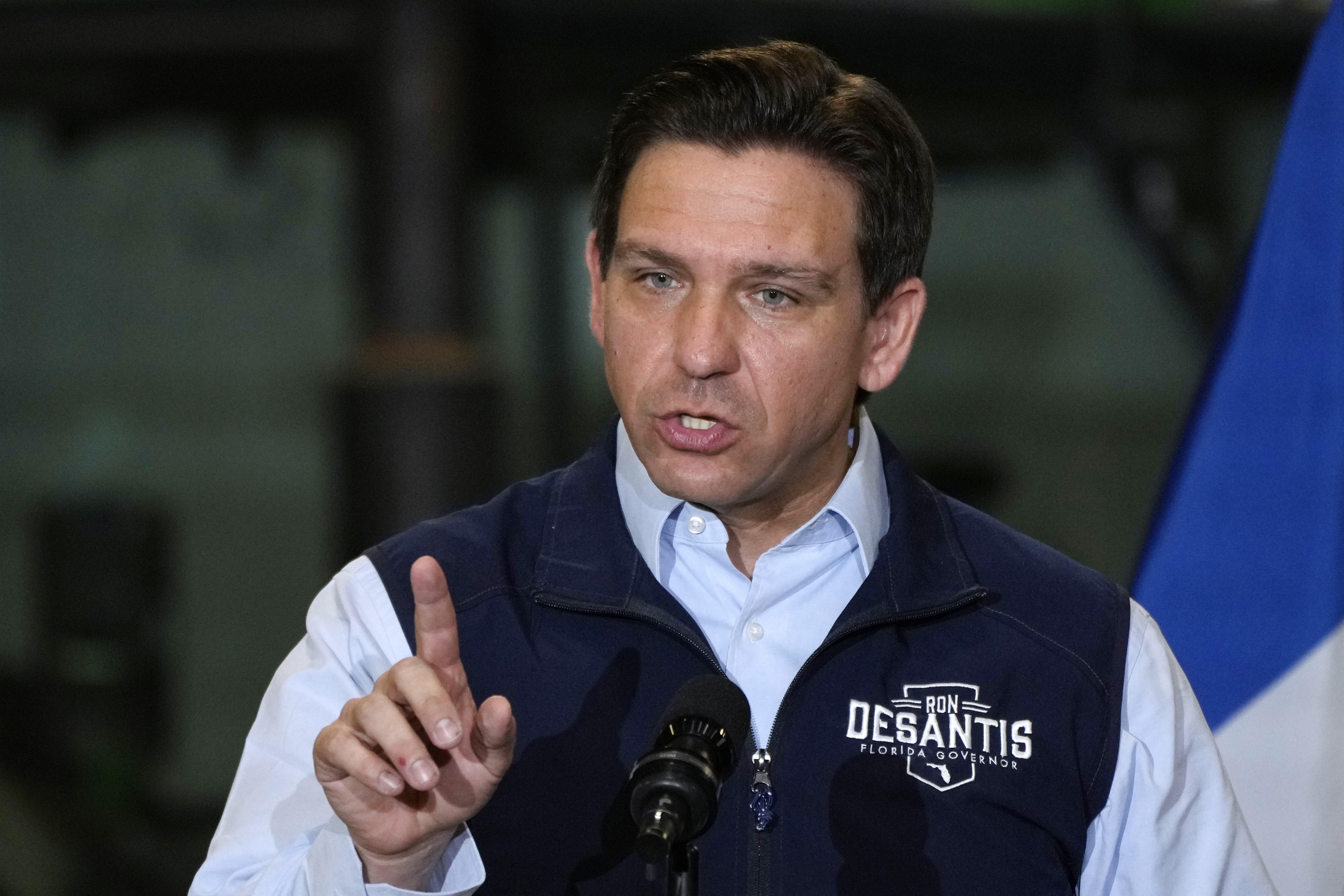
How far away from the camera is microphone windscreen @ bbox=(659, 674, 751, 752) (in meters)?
1.00

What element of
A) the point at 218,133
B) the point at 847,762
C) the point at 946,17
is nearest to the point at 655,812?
the point at 847,762

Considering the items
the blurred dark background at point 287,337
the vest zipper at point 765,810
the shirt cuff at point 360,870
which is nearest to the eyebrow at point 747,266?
the vest zipper at point 765,810

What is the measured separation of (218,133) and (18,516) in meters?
1.71

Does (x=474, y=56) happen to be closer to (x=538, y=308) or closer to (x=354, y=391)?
(x=354, y=391)

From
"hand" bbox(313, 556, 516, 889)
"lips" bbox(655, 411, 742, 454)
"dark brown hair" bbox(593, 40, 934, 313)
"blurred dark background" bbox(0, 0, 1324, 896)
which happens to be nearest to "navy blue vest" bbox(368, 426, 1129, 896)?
"lips" bbox(655, 411, 742, 454)

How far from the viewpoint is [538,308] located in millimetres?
5648

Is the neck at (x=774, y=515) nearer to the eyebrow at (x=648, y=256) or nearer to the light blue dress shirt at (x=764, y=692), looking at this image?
the light blue dress shirt at (x=764, y=692)

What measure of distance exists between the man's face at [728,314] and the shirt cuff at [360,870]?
39 cm

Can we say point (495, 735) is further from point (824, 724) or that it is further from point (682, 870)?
point (824, 724)

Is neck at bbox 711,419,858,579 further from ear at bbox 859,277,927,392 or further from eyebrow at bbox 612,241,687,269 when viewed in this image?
eyebrow at bbox 612,241,687,269

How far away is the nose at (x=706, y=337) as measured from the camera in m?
1.35

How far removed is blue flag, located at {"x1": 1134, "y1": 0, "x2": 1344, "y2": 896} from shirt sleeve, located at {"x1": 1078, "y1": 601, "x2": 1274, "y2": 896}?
258 millimetres

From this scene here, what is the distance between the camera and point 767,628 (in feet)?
4.61

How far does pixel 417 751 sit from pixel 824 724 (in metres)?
0.44
